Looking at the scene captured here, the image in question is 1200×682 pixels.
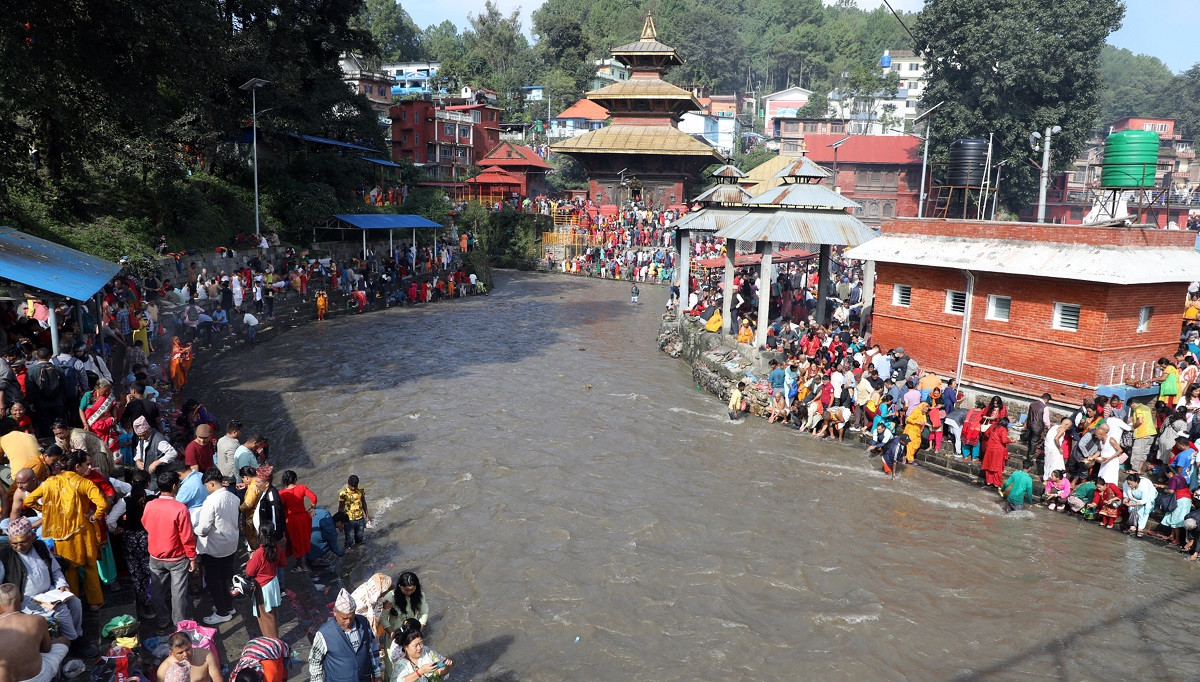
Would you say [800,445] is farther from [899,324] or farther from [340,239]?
[340,239]

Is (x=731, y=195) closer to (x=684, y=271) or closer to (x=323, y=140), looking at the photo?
(x=684, y=271)

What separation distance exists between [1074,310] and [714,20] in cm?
9737

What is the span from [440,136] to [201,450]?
49.3 m

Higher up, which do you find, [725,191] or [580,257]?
[725,191]

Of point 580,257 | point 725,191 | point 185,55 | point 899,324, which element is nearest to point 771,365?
point 899,324

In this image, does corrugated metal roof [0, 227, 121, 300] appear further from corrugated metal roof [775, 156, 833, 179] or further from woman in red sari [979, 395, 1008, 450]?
corrugated metal roof [775, 156, 833, 179]

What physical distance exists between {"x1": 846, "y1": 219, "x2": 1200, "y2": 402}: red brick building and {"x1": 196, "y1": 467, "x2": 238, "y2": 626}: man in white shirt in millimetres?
13676

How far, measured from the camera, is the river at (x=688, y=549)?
328 inches

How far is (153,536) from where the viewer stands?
7.08 metres

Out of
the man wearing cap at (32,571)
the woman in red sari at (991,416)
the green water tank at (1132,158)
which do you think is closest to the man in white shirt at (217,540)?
the man wearing cap at (32,571)

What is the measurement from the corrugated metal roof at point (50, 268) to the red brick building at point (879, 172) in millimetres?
49709

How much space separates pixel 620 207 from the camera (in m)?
48.6

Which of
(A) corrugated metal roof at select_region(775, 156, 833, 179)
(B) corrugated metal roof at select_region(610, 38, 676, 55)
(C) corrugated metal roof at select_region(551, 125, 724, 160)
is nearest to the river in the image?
(A) corrugated metal roof at select_region(775, 156, 833, 179)

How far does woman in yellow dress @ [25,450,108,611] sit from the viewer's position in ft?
23.1
